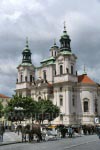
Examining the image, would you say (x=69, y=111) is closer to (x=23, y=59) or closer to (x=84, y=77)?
(x=84, y=77)

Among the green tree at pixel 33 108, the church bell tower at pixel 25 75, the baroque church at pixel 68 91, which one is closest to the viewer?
the green tree at pixel 33 108

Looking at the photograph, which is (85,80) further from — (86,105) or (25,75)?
(25,75)

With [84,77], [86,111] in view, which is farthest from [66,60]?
[86,111]

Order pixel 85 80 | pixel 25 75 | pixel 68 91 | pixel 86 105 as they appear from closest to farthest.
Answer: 1. pixel 68 91
2. pixel 86 105
3. pixel 85 80
4. pixel 25 75

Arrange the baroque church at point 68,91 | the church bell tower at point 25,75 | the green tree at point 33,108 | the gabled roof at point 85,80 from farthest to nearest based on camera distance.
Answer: the church bell tower at point 25,75 < the gabled roof at point 85,80 < the baroque church at point 68,91 < the green tree at point 33,108

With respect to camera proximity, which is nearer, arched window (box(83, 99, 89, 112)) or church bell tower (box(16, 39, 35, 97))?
arched window (box(83, 99, 89, 112))

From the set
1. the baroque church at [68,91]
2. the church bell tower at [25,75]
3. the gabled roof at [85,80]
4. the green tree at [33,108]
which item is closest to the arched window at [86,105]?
the baroque church at [68,91]

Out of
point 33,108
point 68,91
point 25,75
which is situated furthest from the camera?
point 25,75

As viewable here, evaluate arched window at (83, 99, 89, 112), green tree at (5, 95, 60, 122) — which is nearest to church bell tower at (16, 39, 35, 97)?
arched window at (83, 99, 89, 112)

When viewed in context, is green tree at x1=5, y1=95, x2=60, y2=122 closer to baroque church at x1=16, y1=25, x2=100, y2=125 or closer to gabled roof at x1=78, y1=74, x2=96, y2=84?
baroque church at x1=16, y1=25, x2=100, y2=125

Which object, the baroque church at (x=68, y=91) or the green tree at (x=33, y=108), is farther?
the baroque church at (x=68, y=91)

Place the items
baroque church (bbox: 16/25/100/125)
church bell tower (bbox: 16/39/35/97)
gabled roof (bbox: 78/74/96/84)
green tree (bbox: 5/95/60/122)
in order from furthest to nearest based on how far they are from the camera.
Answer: church bell tower (bbox: 16/39/35/97)
gabled roof (bbox: 78/74/96/84)
baroque church (bbox: 16/25/100/125)
green tree (bbox: 5/95/60/122)

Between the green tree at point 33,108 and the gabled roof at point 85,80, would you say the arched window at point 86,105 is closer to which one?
the gabled roof at point 85,80

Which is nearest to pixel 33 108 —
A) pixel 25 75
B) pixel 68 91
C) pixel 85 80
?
pixel 68 91
